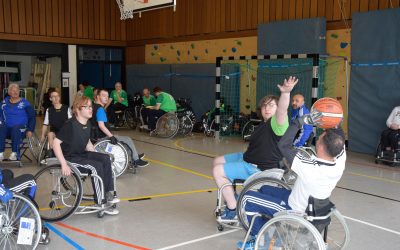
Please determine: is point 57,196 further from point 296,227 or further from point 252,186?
point 296,227

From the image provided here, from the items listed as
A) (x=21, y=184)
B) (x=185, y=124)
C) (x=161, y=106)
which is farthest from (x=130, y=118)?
(x=21, y=184)

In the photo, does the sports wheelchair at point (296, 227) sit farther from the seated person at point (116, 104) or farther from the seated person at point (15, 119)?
the seated person at point (116, 104)

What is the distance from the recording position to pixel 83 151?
4035 mm

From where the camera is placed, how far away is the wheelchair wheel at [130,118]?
1123cm

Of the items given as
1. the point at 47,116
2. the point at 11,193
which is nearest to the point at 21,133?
the point at 47,116

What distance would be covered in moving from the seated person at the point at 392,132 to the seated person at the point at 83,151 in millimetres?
4605

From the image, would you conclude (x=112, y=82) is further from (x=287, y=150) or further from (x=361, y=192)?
(x=287, y=150)

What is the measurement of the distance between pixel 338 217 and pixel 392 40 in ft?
18.2

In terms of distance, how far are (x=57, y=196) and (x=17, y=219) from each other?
3.35 feet

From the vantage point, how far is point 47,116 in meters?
5.64

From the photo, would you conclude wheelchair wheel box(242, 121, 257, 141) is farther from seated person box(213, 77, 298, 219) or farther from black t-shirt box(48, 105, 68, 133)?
seated person box(213, 77, 298, 219)

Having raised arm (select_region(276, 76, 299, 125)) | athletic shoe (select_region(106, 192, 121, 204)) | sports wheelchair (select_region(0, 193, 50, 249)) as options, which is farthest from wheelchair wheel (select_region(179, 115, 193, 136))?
sports wheelchair (select_region(0, 193, 50, 249))

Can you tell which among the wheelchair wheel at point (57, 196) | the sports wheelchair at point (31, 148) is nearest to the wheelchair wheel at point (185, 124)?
the sports wheelchair at point (31, 148)

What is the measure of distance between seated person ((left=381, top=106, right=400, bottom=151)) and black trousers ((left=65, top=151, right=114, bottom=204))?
465 centimetres
